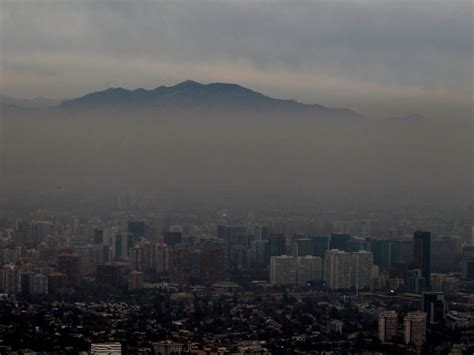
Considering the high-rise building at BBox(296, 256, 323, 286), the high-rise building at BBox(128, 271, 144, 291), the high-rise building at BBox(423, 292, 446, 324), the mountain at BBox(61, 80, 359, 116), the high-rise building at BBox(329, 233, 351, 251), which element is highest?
the mountain at BBox(61, 80, 359, 116)

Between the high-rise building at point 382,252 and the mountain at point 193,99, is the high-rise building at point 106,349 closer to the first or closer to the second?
the mountain at point 193,99

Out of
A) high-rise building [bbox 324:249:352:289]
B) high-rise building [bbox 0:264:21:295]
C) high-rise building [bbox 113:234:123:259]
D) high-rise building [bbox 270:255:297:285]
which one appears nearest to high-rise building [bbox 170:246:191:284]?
high-rise building [bbox 113:234:123:259]

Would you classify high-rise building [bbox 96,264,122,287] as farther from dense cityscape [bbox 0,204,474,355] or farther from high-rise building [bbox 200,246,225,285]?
high-rise building [bbox 200,246,225,285]

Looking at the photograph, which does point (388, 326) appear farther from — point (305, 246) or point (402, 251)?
point (305, 246)

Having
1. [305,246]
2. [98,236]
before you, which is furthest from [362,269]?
[98,236]

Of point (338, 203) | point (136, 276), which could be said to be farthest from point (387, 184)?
point (136, 276)

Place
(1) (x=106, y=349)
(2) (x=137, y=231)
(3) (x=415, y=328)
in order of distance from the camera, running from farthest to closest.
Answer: (2) (x=137, y=231) < (3) (x=415, y=328) < (1) (x=106, y=349)

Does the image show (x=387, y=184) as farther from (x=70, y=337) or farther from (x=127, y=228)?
(x=70, y=337)
